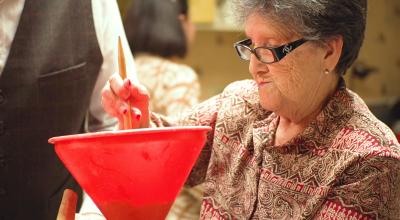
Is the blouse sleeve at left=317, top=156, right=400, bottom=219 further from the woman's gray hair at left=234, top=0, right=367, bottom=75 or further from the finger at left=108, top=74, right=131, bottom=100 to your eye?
the finger at left=108, top=74, right=131, bottom=100

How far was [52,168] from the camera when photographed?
160cm

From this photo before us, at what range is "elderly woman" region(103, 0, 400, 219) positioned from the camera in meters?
1.18

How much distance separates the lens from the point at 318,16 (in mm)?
1192

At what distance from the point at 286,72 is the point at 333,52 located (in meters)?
0.11

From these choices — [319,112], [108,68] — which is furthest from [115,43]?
[319,112]

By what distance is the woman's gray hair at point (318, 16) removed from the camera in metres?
1.19

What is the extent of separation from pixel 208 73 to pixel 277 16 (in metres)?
3.13

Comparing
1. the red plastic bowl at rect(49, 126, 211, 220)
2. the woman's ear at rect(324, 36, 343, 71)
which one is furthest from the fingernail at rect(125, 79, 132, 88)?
the woman's ear at rect(324, 36, 343, 71)

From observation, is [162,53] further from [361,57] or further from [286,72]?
[361,57]

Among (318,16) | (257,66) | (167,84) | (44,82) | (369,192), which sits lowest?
(167,84)

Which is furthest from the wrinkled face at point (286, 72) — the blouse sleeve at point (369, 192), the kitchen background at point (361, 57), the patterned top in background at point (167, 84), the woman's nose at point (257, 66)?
A: the kitchen background at point (361, 57)

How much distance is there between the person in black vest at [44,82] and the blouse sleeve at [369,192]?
2.15ft

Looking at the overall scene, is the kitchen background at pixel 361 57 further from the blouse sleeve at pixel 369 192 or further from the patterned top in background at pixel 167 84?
the blouse sleeve at pixel 369 192

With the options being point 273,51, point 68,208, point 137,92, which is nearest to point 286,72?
point 273,51
